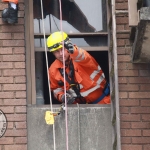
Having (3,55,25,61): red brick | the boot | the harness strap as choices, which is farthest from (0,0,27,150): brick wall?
the harness strap

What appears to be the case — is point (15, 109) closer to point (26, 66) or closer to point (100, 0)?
point (26, 66)

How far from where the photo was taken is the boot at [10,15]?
22.6 ft

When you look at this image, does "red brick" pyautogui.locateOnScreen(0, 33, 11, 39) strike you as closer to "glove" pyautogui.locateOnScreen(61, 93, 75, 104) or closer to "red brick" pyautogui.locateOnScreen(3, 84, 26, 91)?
"red brick" pyautogui.locateOnScreen(3, 84, 26, 91)

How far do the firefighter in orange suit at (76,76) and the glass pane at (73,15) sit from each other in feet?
1.50

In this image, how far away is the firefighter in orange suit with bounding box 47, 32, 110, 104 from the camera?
6918mm

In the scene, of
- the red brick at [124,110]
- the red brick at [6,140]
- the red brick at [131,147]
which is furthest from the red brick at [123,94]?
the red brick at [6,140]

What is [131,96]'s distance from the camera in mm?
6941

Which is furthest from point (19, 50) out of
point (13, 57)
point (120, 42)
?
point (120, 42)

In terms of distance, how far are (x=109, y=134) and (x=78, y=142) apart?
359mm

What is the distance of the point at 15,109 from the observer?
6.91 m

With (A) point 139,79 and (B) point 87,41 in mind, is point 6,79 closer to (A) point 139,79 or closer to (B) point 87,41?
(B) point 87,41

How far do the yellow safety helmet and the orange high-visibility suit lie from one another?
0.20 metres

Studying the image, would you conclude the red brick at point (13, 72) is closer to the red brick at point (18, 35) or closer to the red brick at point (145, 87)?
the red brick at point (18, 35)

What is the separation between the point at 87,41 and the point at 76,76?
19.9 inches
